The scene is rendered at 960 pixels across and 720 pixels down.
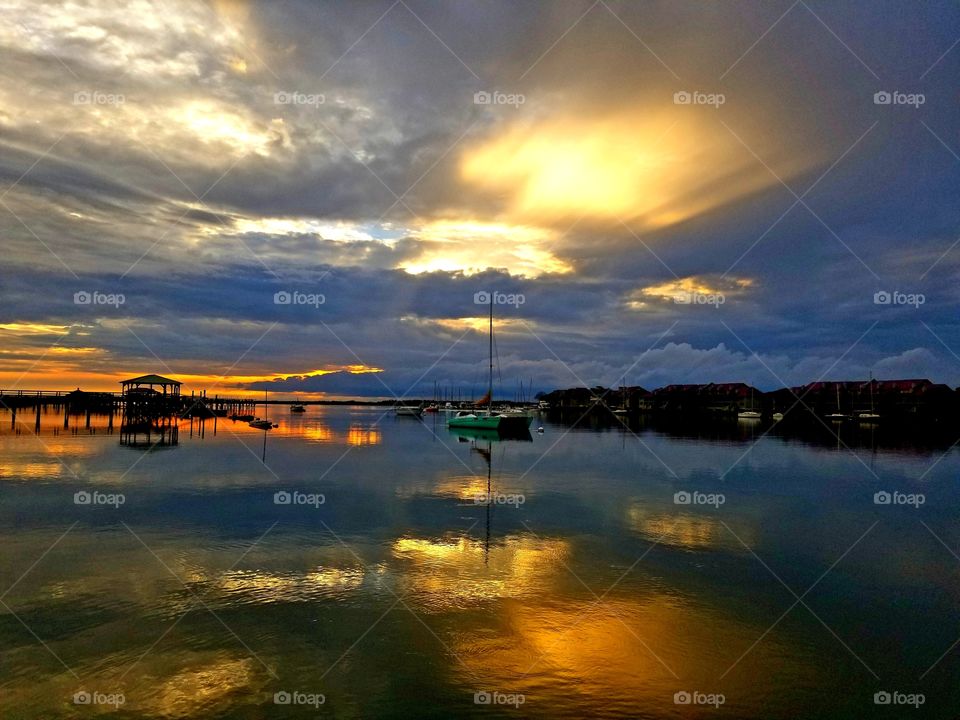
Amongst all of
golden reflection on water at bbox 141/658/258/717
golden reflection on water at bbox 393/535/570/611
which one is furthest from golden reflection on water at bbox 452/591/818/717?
golden reflection on water at bbox 141/658/258/717

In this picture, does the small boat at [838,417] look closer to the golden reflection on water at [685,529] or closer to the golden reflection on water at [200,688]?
the golden reflection on water at [685,529]

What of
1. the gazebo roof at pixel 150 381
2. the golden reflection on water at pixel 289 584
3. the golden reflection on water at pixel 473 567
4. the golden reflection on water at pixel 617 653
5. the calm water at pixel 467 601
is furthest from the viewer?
the gazebo roof at pixel 150 381

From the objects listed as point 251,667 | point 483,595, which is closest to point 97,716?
point 251,667

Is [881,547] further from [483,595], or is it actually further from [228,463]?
[228,463]

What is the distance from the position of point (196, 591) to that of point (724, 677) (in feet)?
41.4

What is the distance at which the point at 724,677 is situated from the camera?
11.4m

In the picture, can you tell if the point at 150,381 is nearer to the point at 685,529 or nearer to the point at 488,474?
the point at 488,474

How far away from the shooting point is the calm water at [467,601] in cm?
1076

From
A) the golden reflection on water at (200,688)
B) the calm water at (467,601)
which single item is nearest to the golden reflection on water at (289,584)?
the calm water at (467,601)

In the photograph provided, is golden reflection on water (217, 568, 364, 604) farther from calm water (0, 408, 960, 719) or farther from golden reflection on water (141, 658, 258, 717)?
golden reflection on water (141, 658, 258, 717)

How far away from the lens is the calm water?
10758mm

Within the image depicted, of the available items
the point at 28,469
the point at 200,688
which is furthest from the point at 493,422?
the point at 200,688

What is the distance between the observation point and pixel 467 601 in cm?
1493

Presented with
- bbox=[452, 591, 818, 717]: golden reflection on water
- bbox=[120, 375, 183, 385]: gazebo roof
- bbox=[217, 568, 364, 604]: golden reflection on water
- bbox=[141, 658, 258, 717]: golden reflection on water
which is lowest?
bbox=[452, 591, 818, 717]: golden reflection on water
